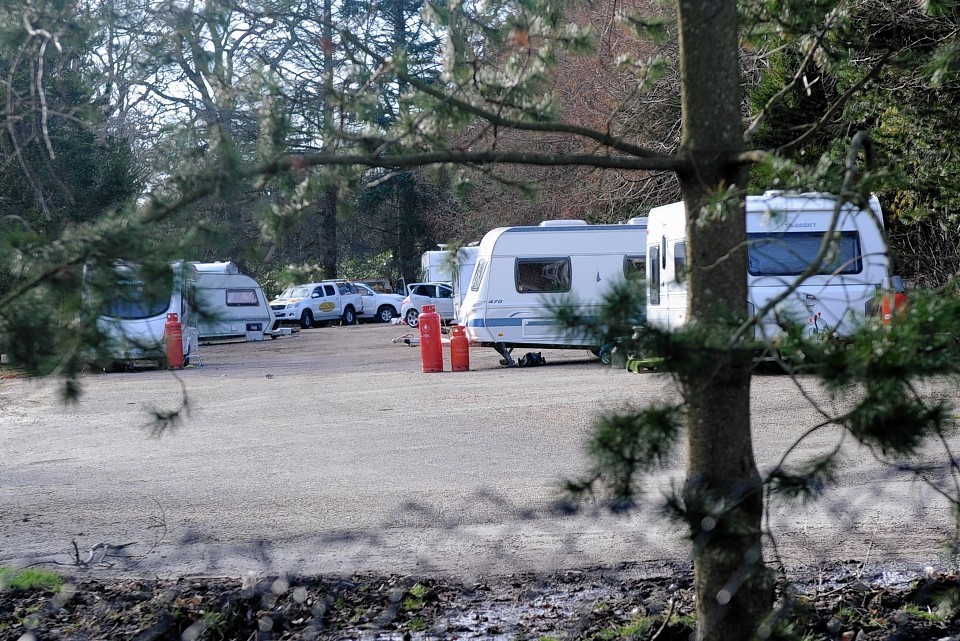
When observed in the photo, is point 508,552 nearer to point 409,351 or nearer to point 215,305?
point 215,305

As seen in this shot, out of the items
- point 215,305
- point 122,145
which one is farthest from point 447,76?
point 122,145

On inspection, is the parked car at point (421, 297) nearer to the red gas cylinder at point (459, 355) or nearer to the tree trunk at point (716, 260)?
the red gas cylinder at point (459, 355)

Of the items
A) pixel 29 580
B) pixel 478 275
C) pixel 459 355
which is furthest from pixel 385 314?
pixel 29 580

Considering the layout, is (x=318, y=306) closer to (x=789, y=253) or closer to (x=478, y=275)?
(x=478, y=275)

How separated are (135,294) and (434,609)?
2.41 metres

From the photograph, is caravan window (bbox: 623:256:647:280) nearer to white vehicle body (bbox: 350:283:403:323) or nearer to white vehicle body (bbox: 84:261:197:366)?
white vehicle body (bbox: 84:261:197:366)

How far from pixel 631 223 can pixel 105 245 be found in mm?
17625

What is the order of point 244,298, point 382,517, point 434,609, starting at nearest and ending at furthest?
point 434,609 < point 382,517 < point 244,298

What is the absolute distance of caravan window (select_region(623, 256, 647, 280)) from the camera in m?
2.92

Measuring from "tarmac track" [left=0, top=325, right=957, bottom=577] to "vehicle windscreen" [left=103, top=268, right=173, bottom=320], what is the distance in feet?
1.09

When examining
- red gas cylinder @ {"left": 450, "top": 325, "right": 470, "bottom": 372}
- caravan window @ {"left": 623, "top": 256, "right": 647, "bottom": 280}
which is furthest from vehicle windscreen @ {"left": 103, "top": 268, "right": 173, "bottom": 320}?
Result: red gas cylinder @ {"left": 450, "top": 325, "right": 470, "bottom": 372}

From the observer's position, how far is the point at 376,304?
150 ft

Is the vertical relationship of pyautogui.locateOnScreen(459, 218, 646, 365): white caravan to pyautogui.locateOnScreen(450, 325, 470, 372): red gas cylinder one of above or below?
above

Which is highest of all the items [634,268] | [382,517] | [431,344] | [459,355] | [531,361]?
[634,268]
